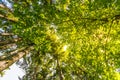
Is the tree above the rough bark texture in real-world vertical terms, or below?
above

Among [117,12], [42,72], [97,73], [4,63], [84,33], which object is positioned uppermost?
[117,12]

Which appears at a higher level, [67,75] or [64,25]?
[64,25]

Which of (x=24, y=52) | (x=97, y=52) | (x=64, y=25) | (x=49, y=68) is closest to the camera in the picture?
(x=64, y=25)

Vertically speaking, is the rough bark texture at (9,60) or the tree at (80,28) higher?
the tree at (80,28)

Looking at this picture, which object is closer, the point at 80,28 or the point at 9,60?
the point at 80,28

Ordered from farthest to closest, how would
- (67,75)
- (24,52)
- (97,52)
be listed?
(67,75)
(24,52)
(97,52)

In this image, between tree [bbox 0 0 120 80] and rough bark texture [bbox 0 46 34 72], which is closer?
tree [bbox 0 0 120 80]

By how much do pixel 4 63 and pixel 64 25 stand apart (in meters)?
3.38

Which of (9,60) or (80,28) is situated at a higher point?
(80,28)

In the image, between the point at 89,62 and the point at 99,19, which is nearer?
the point at 99,19

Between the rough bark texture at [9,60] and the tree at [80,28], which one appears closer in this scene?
the tree at [80,28]

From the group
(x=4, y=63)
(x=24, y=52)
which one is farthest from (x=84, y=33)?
(x=24, y=52)

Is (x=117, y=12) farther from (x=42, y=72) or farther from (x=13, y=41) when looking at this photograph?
(x=42, y=72)

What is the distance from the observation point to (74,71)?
592 inches
